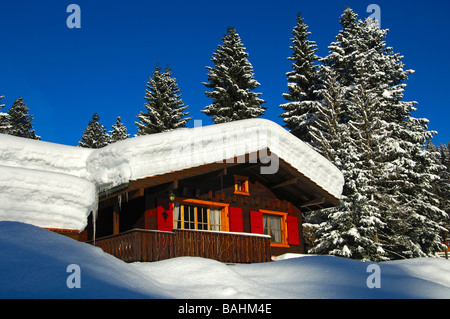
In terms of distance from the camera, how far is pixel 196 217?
44.0 ft

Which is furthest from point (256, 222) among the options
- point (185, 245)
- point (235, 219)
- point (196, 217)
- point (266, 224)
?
point (185, 245)

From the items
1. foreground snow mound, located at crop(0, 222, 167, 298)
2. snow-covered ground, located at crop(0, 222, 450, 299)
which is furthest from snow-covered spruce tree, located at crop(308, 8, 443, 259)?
foreground snow mound, located at crop(0, 222, 167, 298)

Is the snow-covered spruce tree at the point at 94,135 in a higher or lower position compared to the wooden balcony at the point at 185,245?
higher

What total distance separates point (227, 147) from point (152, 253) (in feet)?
11.4

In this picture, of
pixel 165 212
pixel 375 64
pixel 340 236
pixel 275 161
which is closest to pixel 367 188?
pixel 340 236

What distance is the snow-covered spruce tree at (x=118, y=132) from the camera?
39.1m

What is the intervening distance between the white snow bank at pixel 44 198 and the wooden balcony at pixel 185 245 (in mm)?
1288

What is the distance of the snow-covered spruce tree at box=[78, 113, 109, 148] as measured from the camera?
1567 inches

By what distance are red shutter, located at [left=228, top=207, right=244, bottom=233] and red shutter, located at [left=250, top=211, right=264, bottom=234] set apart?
1.53 ft

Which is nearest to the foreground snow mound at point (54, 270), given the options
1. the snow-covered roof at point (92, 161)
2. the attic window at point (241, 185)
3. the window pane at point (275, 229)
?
the snow-covered roof at point (92, 161)

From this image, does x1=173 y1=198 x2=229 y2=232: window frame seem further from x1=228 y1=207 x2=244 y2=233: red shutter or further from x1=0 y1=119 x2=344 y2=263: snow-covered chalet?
x1=228 y1=207 x2=244 y2=233: red shutter

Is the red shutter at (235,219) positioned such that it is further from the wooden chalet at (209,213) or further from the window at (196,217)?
the window at (196,217)

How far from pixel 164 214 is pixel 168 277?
5.83 metres

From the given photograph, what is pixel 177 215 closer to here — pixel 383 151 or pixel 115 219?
pixel 115 219
